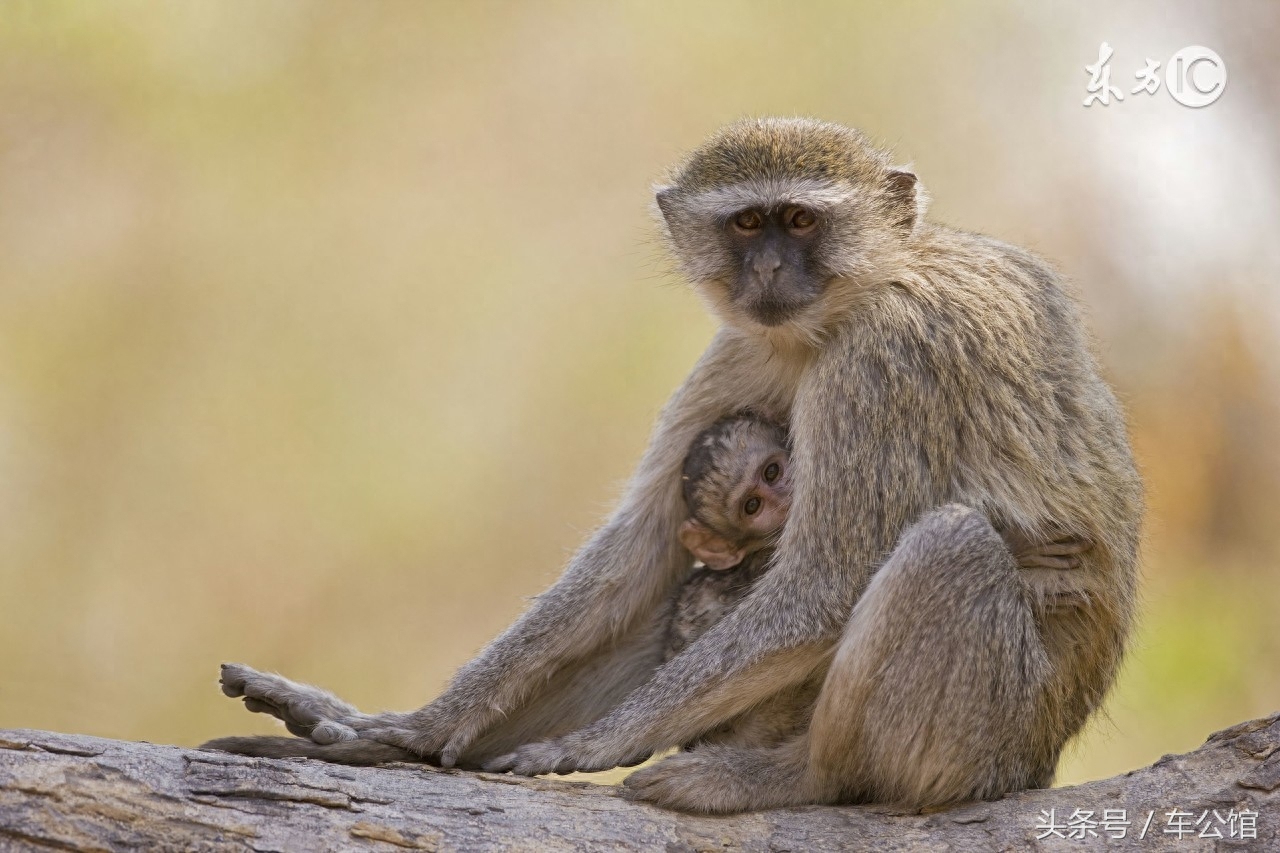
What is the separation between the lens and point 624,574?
5953mm

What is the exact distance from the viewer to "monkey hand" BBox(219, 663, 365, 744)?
17.6 ft

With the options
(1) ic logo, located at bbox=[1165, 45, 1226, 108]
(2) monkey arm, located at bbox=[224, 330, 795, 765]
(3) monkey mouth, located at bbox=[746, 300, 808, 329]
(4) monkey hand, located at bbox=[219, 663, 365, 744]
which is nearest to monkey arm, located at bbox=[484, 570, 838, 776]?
(2) monkey arm, located at bbox=[224, 330, 795, 765]

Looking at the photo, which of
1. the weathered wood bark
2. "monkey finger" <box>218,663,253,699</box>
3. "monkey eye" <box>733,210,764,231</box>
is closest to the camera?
the weathered wood bark

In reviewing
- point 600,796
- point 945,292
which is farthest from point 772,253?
point 600,796

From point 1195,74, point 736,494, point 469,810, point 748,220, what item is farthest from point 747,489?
point 1195,74

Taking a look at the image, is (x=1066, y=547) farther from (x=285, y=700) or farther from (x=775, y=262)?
(x=285, y=700)

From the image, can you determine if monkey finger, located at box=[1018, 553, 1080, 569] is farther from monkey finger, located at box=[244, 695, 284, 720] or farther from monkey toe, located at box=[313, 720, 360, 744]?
monkey finger, located at box=[244, 695, 284, 720]

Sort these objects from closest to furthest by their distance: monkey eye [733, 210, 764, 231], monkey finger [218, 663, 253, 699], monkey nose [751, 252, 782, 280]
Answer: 1. monkey finger [218, 663, 253, 699]
2. monkey nose [751, 252, 782, 280]
3. monkey eye [733, 210, 764, 231]

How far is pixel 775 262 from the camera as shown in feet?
18.0

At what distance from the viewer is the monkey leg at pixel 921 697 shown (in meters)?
4.75

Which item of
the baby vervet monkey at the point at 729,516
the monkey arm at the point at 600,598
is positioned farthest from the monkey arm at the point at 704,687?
the baby vervet monkey at the point at 729,516

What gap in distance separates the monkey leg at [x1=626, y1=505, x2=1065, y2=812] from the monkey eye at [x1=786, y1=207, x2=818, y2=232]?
1416 millimetres

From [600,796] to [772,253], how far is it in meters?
2.34

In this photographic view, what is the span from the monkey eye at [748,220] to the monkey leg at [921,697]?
5.07ft
